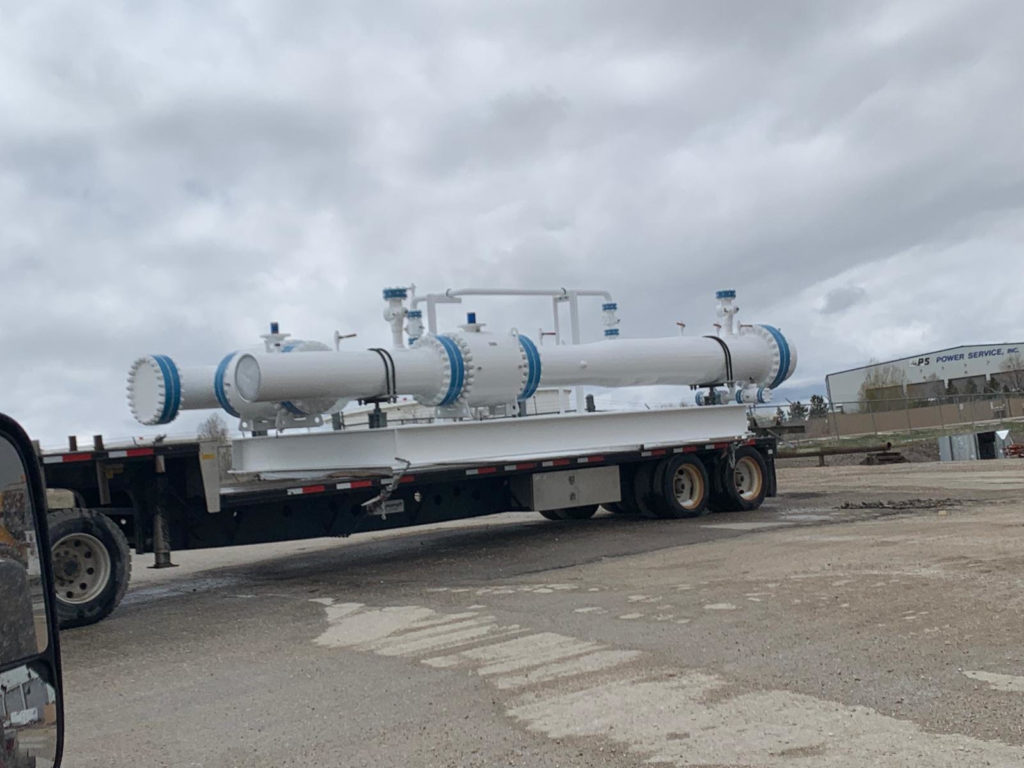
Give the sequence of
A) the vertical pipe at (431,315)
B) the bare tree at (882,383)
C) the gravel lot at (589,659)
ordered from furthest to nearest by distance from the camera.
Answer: the bare tree at (882,383)
the vertical pipe at (431,315)
the gravel lot at (589,659)

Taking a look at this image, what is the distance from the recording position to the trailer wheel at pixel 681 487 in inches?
672

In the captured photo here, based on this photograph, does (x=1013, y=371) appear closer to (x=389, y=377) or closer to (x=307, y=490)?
(x=389, y=377)

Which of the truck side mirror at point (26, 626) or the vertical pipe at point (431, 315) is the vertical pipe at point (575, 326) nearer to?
the vertical pipe at point (431, 315)

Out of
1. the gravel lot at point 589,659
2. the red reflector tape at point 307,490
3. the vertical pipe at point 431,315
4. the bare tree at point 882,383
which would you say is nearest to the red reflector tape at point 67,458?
the gravel lot at point 589,659

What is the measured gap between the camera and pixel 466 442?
1450cm

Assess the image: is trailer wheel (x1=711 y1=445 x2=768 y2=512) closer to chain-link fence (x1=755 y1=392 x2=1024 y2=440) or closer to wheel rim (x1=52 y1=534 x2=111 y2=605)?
wheel rim (x1=52 y1=534 x2=111 y2=605)

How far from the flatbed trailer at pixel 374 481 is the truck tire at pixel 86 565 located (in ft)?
0.04

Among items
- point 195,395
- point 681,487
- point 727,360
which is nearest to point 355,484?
point 195,395

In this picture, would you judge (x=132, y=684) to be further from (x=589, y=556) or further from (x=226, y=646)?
(x=589, y=556)

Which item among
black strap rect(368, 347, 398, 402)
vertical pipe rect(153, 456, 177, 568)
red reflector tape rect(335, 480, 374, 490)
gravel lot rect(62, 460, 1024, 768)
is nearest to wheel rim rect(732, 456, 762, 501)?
gravel lot rect(62, 460, 1024, 768)

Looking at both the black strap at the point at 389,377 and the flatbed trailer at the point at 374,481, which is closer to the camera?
the flatbed trailer at the point at 374,481

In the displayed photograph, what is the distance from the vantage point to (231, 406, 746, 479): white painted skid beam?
45.0ft

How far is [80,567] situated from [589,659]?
5447 mm

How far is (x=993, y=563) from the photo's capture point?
1012 centimetres
